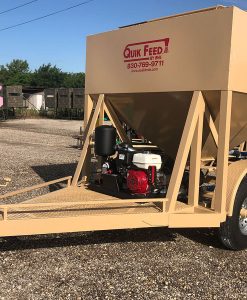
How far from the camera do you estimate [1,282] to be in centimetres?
377

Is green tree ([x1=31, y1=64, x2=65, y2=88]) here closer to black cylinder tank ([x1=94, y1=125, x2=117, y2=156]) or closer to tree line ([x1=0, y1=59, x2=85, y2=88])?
tree line ([x1=0, y1=59, x2=85, y2=88])

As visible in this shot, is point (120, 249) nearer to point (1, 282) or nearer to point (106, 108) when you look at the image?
point (1, 282)

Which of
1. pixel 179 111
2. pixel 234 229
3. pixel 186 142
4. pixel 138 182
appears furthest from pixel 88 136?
pixel 234 229

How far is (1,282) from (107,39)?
3440mm

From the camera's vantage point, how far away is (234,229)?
183 inches

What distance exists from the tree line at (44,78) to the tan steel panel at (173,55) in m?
70.6

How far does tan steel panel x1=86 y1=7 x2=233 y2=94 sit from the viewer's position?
14.3 ft

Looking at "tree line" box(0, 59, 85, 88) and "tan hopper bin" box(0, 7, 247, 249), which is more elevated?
"tree line" box(0, 59, 85, 88)

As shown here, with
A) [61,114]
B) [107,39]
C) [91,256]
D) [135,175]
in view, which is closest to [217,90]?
[135,175]

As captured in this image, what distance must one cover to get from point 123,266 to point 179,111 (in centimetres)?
205

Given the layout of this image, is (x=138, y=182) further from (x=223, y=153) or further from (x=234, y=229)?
(x=234, y=229)

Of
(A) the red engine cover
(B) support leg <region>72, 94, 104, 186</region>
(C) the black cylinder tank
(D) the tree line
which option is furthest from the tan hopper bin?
(D) the tree line

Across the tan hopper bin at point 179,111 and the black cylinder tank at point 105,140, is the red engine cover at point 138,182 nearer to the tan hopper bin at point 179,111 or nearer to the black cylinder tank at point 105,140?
the tan hopper bin at point 179,111

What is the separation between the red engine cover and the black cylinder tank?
1.67 feet
